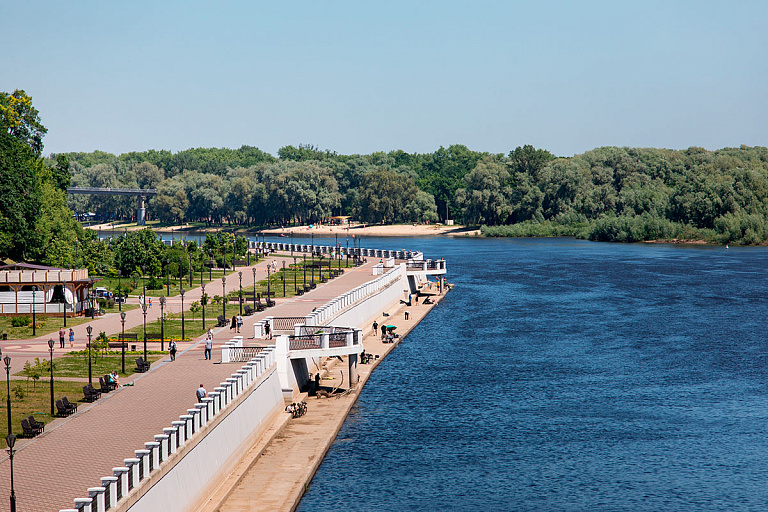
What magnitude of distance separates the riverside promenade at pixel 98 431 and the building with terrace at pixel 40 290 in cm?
1663

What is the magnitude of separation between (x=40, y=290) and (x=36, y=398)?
1398 inches

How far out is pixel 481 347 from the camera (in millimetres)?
75750

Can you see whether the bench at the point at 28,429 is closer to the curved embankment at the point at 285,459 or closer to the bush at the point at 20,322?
the curved embankment at the point at 285,459

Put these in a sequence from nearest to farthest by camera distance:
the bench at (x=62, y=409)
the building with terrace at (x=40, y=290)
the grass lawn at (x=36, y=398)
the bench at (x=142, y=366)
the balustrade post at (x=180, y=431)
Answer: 1. the balustrade post at (x=180, y=431)
2. the bench at (x=62, y=409)
3. the grass lawn at (x=36, y=398)
4. the bench at (x=142, y=366)
5. the building with terrace at (x=40, y=290)

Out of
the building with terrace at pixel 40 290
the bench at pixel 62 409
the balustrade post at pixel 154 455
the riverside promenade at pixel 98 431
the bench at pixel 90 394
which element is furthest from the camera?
the building with terrace at pixel 40 290

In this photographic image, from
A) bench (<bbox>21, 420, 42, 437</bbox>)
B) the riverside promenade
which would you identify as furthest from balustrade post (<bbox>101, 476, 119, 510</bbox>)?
bench (<bbox>21, 420, 42, 437</bbox>)

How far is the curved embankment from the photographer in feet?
114

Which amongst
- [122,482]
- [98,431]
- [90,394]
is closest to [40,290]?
[90,394]

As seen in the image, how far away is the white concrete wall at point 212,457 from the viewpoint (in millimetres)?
29328

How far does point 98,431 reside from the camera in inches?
1494

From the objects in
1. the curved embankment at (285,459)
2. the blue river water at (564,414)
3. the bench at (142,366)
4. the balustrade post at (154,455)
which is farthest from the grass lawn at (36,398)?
the blue river water at (564,414)

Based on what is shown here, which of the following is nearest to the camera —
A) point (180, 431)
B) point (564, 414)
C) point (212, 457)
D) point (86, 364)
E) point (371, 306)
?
point (180, 431)

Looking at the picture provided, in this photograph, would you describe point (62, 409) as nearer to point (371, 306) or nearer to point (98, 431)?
point (98, 431)

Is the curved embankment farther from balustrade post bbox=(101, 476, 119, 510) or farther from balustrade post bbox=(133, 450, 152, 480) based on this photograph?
balustrade post bbox=(101, 476, 119, 510)
